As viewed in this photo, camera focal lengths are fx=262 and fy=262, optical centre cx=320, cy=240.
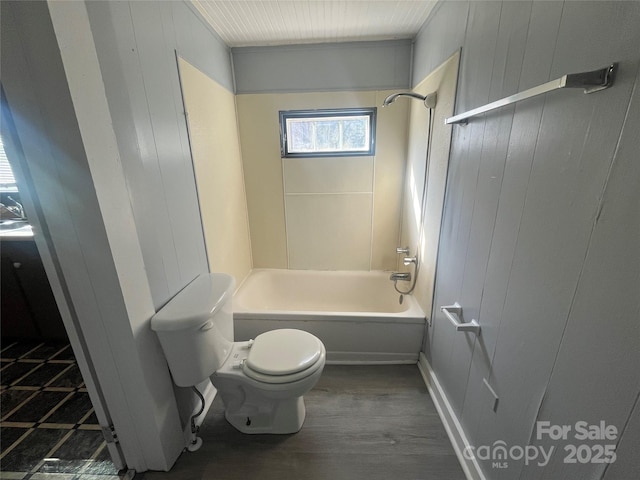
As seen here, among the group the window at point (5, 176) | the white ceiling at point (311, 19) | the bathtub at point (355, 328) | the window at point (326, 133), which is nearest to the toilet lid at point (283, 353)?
the bathtub at point (355, 328)

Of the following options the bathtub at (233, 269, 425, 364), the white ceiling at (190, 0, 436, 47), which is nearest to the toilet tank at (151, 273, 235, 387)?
the bathtub at (233, 269, 425, 364)

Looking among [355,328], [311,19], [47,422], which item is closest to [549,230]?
[355,328]

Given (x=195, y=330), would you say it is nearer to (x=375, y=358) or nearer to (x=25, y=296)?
(x=375, y=358)

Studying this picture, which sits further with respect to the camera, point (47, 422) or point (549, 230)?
point (47, 422)

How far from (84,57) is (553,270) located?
1.53 meters

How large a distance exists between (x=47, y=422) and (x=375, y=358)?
1.96m

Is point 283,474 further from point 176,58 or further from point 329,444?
point 176,58

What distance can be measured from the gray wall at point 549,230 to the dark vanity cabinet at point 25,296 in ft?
8.71

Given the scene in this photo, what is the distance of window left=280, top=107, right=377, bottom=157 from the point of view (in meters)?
2.29

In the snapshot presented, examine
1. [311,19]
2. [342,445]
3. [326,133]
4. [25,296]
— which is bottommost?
[342,445]

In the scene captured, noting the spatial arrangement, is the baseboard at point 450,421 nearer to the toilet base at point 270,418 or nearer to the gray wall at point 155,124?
the toilet base at point 270,418

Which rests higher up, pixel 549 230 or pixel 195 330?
pixel 549 230

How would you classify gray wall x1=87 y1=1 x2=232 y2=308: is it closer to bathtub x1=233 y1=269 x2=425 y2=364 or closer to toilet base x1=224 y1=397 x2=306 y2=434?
bathtub x1=233 y1=269 x2=425 y2=364

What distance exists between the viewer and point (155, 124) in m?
1.17
